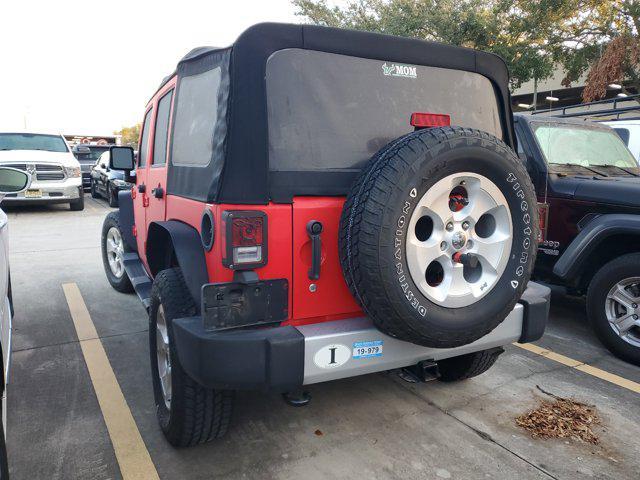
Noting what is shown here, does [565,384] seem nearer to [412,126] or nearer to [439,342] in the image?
[439,342]

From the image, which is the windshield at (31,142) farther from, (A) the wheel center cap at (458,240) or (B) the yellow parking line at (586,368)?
(A) the wheel center cap at (458,240)

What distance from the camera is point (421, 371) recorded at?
2.71m

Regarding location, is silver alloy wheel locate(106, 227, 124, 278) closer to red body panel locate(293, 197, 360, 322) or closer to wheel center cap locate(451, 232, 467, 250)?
red body panel locate(293, 197, 360, 322)

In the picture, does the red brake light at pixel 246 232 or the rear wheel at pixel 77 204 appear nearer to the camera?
the red brake light at pixel 246 232

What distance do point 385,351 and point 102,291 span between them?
424cm

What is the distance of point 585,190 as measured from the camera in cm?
429

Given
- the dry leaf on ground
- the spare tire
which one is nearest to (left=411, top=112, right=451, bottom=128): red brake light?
the spare tire

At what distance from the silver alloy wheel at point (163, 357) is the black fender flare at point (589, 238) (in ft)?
10.2

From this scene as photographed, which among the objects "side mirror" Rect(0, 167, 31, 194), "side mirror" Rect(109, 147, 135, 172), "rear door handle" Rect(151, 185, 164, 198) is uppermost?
"side mirror" Rect(109, 147, 135, 172)

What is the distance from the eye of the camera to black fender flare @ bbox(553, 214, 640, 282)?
3840 millimetres

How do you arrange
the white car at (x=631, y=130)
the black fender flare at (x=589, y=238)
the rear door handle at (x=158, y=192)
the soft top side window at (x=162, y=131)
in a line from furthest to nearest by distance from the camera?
1. the white car at (x=631, y=130)
2. the black fender flare at (x=589, y=238)
3. the soft top side window at (x=162, y=131)
4. the rear door handle at (x=158, y=192)

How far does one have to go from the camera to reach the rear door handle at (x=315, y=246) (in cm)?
239

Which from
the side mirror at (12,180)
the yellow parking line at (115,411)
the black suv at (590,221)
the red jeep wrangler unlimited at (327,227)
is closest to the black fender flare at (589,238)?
the black suv at (590,221)

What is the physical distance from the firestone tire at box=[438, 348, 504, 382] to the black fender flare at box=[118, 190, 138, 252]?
2.95 metres
